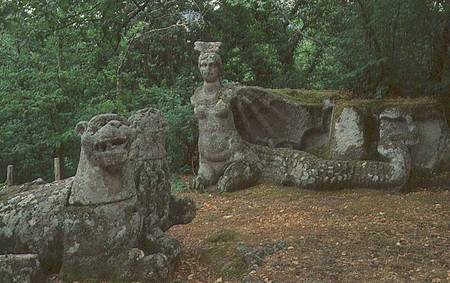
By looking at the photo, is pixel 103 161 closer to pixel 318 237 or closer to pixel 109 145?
pixel 109 145

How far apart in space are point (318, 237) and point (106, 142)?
10.1ft

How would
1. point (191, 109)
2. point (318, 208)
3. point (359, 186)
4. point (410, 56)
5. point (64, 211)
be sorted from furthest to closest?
1. point (191, 109)
2. point (410, 56)
3. point (359, 186)
4. point (318, 208)
5. point (64, 211)

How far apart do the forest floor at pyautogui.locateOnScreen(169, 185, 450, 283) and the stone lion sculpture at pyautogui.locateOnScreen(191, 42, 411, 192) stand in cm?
38

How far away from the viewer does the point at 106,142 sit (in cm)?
551

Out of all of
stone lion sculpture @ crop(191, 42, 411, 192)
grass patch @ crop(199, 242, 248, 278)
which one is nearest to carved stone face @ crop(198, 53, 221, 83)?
stone lion sculpture @ crop(191, 42, 411, 192)

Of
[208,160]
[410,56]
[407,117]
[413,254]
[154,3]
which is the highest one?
[154,3]

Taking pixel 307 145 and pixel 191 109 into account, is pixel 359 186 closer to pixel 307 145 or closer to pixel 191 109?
pixel 307 145

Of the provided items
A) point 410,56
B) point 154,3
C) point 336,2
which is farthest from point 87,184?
point 154,3

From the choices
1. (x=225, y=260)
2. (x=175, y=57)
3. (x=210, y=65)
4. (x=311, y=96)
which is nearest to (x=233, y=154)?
(x=210, y=65)

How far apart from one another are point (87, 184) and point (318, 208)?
4.65 m

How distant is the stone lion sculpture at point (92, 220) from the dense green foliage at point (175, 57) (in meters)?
5.89

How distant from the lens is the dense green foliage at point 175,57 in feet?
36.9

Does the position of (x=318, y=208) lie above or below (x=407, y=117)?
below

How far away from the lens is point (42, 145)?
14836 millimetres
